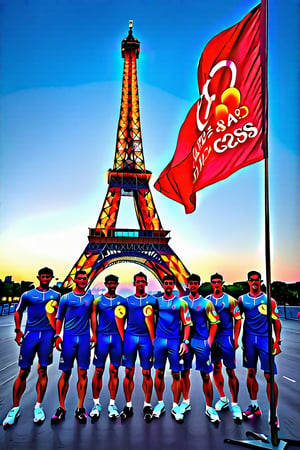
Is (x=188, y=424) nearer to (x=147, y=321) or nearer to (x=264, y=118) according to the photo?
(x=147, y=321)

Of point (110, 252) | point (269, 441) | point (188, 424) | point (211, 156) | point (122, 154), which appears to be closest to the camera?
point (269, 441)

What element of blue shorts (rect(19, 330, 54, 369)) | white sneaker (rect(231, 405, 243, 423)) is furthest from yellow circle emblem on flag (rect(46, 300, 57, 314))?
white sneaker (rect(231, 405, 243, 423))

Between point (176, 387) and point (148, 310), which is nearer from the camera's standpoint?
point (176, 387)

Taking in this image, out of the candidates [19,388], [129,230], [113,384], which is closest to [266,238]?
[113,384]

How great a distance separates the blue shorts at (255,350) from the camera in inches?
176

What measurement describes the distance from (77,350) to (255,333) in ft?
→ 8.64

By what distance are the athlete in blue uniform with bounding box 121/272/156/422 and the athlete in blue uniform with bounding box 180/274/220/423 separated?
548 millimetres

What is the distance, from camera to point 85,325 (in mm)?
4676

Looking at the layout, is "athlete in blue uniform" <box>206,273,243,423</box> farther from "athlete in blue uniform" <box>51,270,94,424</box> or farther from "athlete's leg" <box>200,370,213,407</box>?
"athlete in blue uniform" <box>51,270,94,424</box>

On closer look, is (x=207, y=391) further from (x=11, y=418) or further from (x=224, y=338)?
(x=11, y=418)

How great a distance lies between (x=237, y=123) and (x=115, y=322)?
3.36 meters

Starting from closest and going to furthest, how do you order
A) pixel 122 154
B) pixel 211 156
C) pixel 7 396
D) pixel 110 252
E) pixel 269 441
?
pixel 269 441 → pixel 211 156 → pixel 7 396 → pixel 110 252 → pixel 122 154

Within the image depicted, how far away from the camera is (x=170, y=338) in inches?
185

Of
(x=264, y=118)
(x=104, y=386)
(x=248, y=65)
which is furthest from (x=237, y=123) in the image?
(x=104, y=386)
